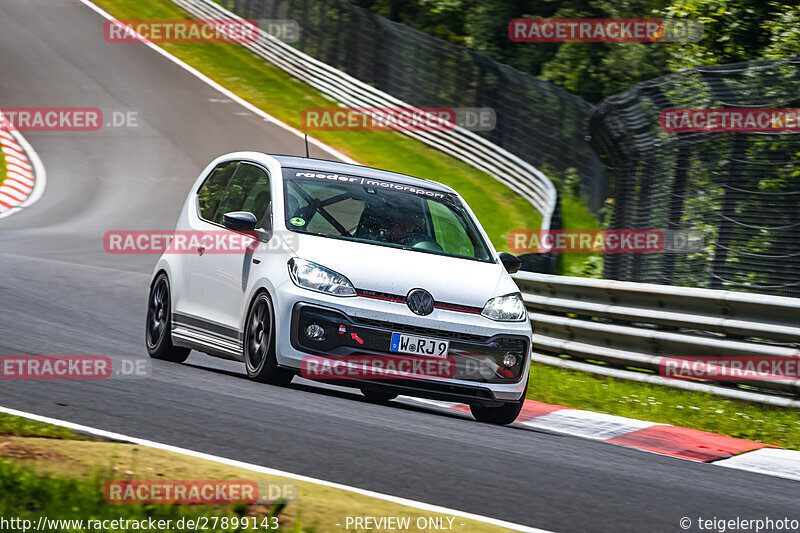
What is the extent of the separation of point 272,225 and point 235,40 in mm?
32864

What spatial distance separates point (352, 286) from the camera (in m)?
7.49

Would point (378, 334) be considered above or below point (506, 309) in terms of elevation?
below

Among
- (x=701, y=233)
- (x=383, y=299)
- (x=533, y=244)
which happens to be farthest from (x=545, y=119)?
(x=383, y=299)

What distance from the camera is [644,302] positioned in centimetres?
1033

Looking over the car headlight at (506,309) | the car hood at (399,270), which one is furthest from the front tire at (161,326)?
the car headlight at (506,309)

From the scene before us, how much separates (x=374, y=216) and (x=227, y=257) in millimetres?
1122

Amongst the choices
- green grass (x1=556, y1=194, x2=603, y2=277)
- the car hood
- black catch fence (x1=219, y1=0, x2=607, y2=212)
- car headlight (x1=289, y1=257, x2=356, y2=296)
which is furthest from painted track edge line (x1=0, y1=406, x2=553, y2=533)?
black catch fence (x1=219, y1=0, x2=607, y2=212)

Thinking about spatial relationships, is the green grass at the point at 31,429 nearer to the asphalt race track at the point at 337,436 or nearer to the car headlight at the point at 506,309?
the asphalt race track at the point at 337,436

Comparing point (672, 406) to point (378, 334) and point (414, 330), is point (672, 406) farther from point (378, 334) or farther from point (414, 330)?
point (378, 334)

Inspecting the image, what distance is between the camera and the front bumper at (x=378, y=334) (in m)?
7.41

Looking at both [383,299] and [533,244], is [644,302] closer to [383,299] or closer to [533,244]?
[383,299]

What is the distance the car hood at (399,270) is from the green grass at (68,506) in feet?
10.3

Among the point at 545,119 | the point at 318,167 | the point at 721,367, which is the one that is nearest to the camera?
the point at 318,167

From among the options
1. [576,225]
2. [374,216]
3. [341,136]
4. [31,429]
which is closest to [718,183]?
[374,216]
